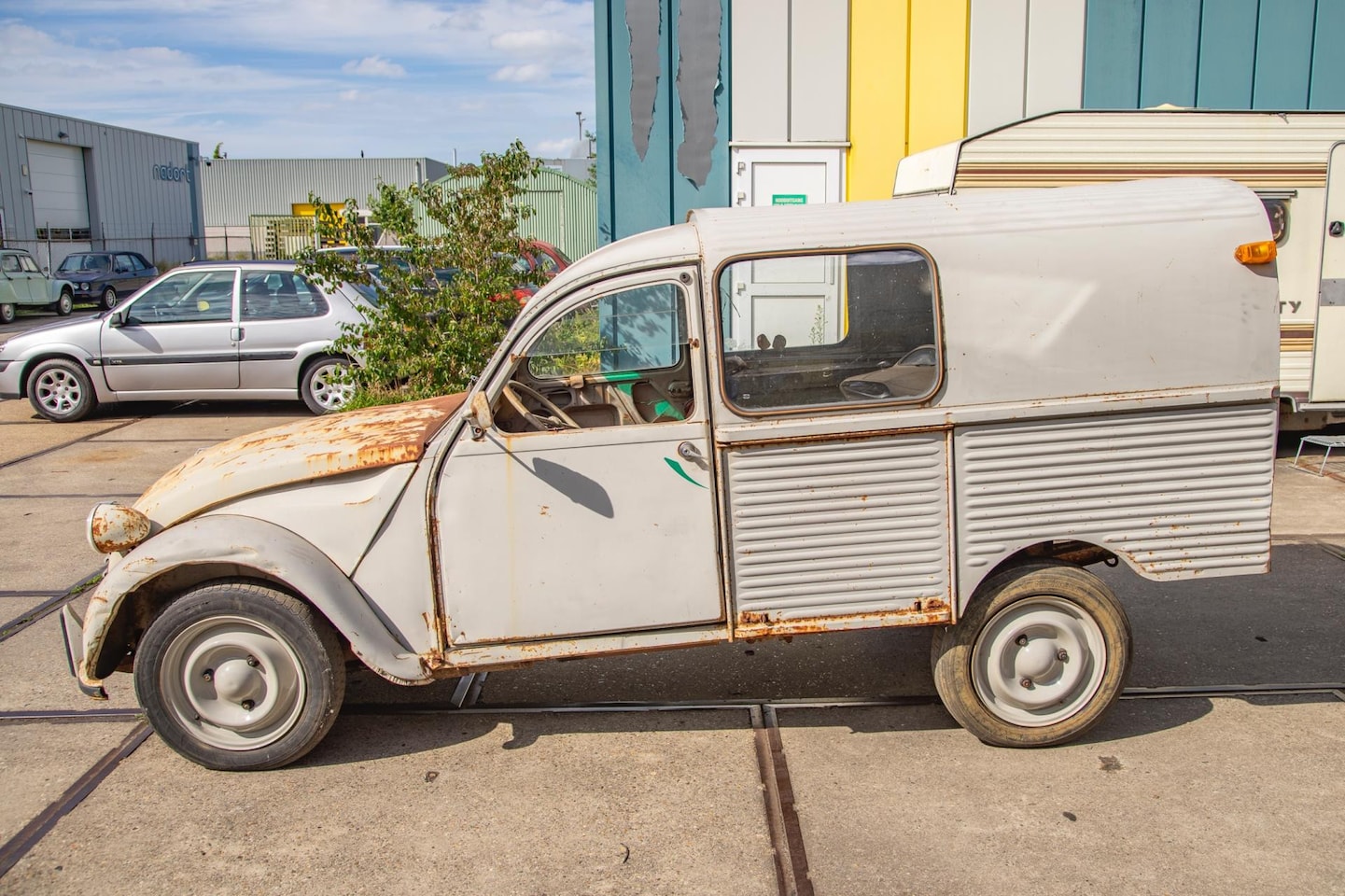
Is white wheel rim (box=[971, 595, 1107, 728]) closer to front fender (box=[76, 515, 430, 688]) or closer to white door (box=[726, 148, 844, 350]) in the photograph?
white door (box=[726, 148, 844, 350])

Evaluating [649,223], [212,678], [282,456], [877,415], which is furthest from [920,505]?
[649,223]

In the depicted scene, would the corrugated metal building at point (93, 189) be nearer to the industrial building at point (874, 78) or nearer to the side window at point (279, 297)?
the side window at point (279, 297)

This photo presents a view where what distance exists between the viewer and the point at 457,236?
9.19 meters

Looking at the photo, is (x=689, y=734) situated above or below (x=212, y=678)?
below

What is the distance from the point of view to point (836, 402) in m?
4.22

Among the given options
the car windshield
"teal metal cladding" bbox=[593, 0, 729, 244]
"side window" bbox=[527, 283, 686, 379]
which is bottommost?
"side window" bbox=[527, 283, 686, 379]

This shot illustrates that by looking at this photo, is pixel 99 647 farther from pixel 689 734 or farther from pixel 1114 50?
pixel 1114 50

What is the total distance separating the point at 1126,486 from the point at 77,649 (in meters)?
4.19

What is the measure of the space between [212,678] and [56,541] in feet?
12.9

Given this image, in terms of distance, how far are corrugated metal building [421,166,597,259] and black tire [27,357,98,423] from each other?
47.3 feet

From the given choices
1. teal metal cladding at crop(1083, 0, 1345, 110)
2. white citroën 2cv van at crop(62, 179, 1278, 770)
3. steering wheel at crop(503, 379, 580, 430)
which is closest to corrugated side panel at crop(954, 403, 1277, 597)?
white citroën 2cv van at crop(62, 179, 1278, 770)

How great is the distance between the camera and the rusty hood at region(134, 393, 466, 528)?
168 inches

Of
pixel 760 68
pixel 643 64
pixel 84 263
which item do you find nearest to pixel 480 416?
pixel 643 64

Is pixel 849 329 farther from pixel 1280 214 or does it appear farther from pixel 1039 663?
pixel 1280 214
